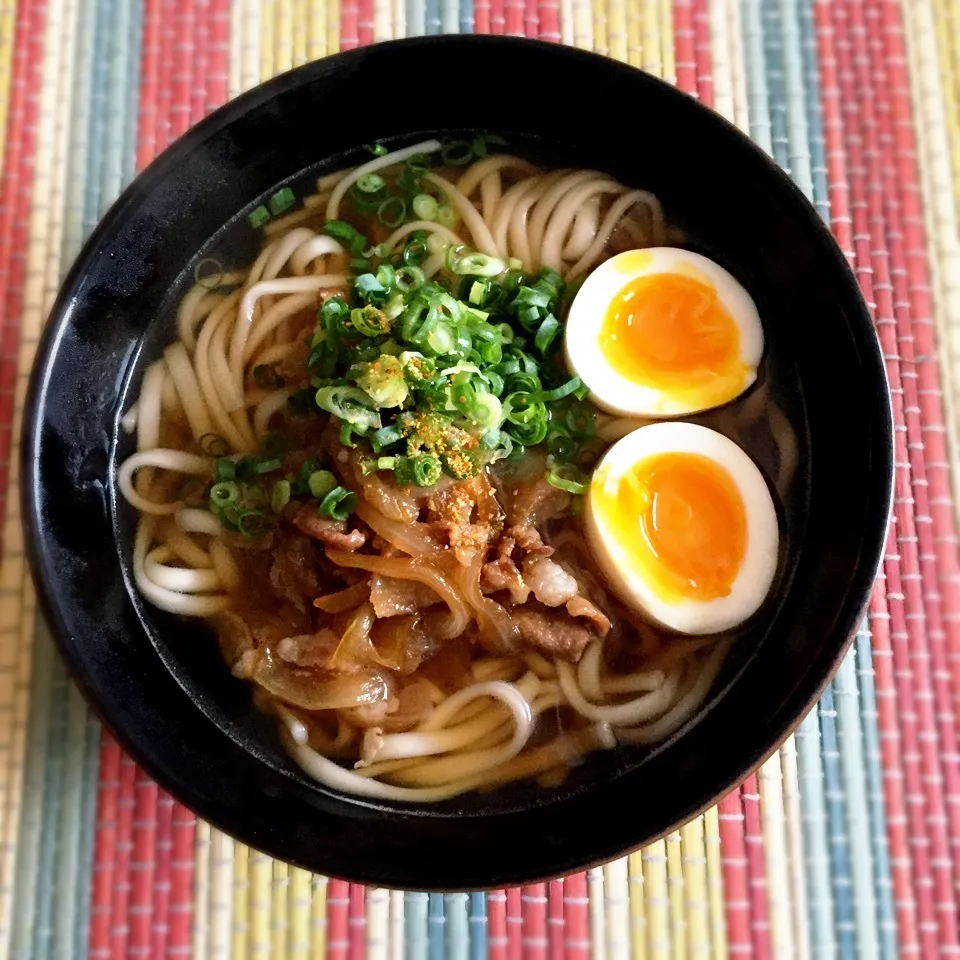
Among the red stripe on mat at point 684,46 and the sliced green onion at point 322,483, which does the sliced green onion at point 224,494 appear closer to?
the sliced green onion at point 322,483

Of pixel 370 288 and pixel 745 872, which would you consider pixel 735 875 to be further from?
pixel 370 288

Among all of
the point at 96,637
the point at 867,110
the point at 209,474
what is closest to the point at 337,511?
the point at 209,474

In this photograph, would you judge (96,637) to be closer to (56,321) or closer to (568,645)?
(56,321)

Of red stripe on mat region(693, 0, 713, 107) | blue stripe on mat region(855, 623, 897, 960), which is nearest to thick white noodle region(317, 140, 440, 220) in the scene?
red stripe on mat region(693, 0, 713, 107)

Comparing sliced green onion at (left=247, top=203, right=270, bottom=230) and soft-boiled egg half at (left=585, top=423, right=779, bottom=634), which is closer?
soft-boiled egg half at (left=585, top=423, right=779, bottom=634)

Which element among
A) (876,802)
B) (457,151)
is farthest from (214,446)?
(876,802)

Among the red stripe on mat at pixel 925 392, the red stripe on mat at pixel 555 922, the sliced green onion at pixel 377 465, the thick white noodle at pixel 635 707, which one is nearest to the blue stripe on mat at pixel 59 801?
the sliced green onion at pixel 377 465

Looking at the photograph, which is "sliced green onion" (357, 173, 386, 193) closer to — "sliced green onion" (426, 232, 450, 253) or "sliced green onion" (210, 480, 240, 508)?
"sliced green onion" (426, 232, 450, 253)

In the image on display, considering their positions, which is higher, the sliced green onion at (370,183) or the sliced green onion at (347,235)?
the sliced green onion at (370,183)
